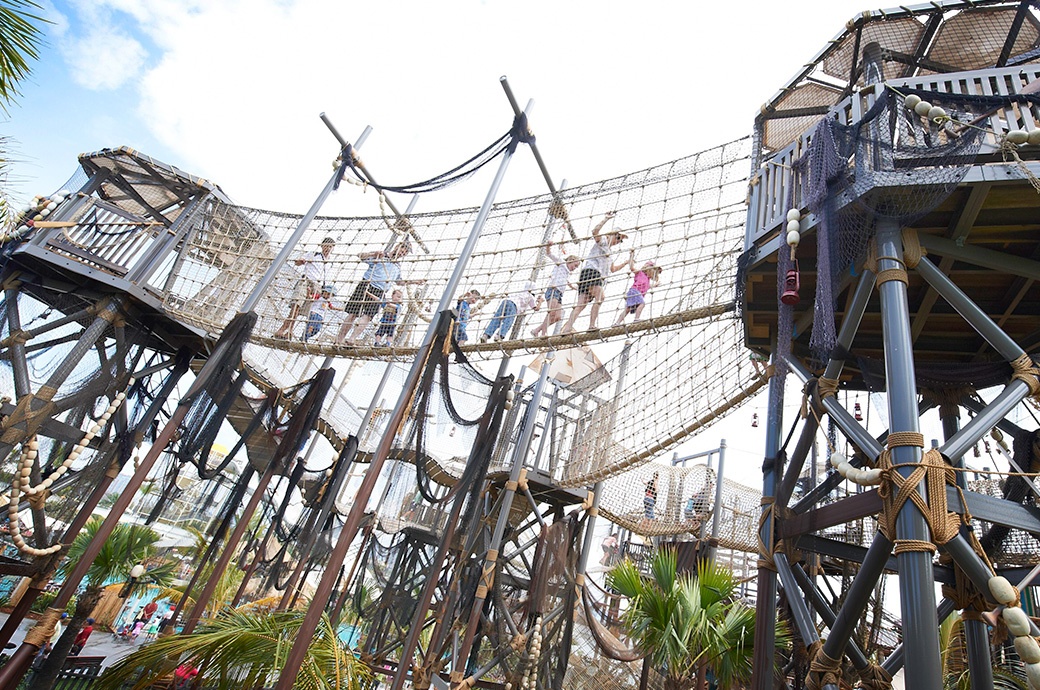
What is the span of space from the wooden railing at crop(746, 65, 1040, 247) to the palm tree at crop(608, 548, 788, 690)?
188 inches

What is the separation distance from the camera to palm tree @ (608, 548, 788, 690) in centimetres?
680

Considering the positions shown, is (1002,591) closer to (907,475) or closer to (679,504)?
(907,475)

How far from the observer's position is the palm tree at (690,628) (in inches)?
268

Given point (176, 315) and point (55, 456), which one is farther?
point (176, 315)

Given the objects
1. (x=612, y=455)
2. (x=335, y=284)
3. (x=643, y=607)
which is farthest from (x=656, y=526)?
(x=335, y=284)

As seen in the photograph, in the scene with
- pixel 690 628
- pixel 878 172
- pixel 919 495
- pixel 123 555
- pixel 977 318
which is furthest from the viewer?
pixel 123 555

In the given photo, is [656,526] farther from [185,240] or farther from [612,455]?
[185,240]

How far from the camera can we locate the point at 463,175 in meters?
7.96

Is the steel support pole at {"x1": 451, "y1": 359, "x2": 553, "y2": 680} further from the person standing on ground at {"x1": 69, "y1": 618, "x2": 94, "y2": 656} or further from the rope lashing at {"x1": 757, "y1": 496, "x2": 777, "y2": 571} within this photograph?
the person standing on ground at {"x1": 69, "y1": 618, "x2": 94, "y2": 656}

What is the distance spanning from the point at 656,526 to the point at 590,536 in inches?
129

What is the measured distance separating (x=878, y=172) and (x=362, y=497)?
467 cm

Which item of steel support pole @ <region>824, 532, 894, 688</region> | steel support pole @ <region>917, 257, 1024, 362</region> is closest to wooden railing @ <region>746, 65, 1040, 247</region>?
steel support pole @ <region>917, 257, 1024, 362</region>

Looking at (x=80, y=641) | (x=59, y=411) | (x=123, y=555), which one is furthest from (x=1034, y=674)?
(x=123, y=555)

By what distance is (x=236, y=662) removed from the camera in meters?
4.58
